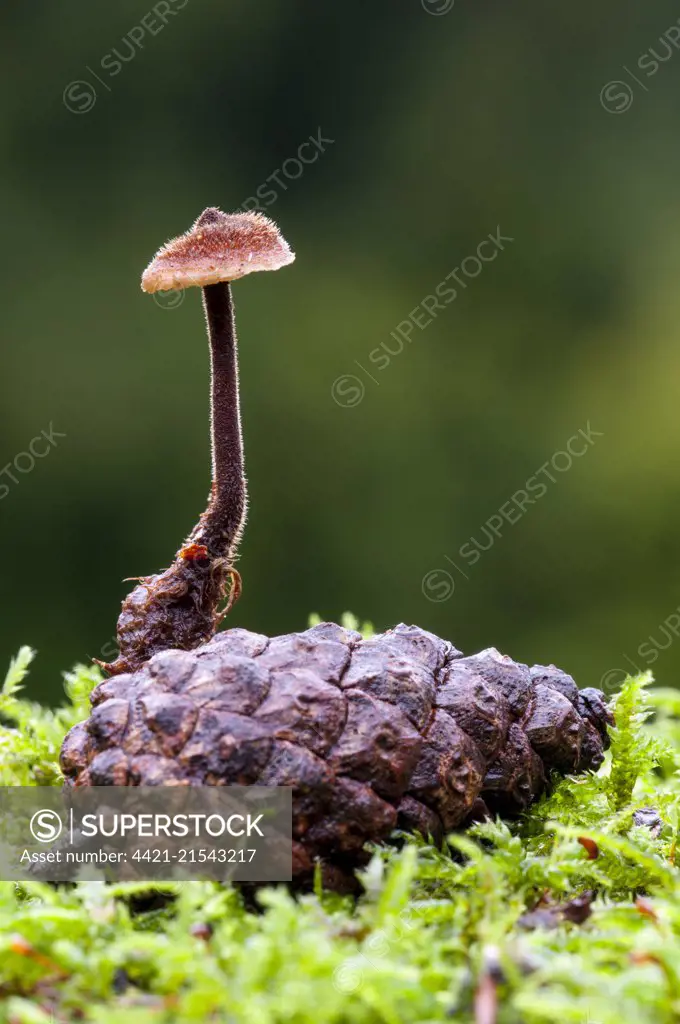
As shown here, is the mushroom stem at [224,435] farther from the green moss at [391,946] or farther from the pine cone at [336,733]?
the green moss at [391,946]

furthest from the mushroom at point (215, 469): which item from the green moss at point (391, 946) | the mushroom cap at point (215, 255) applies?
the green moss at point (391, 946)

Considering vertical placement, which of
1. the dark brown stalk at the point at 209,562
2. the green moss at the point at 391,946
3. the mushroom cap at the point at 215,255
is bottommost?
the green moss at the point at 391,946

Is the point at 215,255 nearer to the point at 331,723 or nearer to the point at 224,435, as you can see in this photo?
the point at 224,435

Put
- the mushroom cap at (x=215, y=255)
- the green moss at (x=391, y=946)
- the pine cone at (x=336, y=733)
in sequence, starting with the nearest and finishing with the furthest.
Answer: the green moss at (x=391, y=946) → the pine cone at (x=336, y=733) → the mushroom cap at (x=215, y=255)

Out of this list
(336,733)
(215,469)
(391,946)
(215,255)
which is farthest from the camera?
(215,469)

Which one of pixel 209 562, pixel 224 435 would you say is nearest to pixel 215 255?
pixel 224 435

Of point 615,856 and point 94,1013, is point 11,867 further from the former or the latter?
point 615,856
